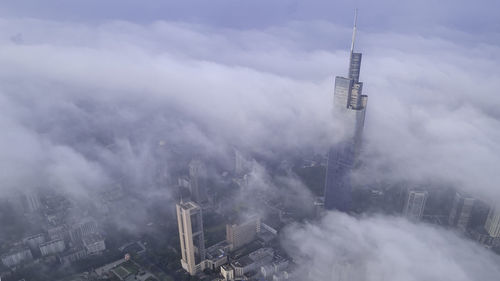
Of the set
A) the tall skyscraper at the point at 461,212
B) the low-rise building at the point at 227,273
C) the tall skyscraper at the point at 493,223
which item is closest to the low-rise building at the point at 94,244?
the low-rise building at the point at 227,273

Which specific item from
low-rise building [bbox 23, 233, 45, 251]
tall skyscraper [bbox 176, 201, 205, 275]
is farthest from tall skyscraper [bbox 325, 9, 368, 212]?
low-rise building [bbox 23, 233, 45, 251]

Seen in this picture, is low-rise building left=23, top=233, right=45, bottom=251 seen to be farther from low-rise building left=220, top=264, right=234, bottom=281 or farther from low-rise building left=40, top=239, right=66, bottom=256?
low-rise building left=220, top=264, right=234, bottom=281

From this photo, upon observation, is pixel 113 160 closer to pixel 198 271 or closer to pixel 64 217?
pixel 64 217

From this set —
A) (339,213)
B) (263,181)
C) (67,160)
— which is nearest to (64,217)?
(67,160)

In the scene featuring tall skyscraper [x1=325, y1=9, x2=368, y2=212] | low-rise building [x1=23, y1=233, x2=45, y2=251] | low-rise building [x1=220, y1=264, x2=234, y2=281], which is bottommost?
low-rise building [x1=220, y1=264, x2=234, y2=281]

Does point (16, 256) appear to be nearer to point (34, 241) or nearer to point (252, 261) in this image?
point (34, 241)

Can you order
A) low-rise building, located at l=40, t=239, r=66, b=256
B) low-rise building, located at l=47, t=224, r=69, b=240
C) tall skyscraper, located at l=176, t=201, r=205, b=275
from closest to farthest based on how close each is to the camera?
1. tall skyscraper, located at l=176, t=201, r=205, b=275
2. low-rise building, located at l=40, t=239, r=66, b=256
3. low-rise building, located at l=47, t=224, r=69, b=240

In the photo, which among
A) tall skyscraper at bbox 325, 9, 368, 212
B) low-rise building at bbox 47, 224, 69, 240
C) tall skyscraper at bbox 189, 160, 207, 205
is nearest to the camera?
tall skyscraper at bbox 325, 9, 368, 212
